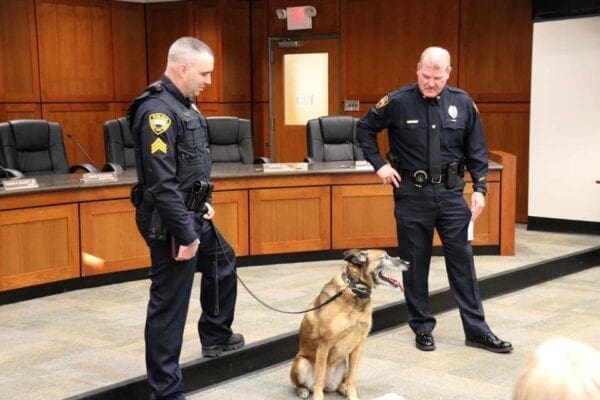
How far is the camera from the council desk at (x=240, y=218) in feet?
15.6

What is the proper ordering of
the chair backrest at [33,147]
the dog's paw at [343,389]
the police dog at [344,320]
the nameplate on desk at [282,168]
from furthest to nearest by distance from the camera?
the chair backrest at [33,147] → the nameplate on desk at [282,168] → the dog's paw at [343,389] → the police dog at [344,320]

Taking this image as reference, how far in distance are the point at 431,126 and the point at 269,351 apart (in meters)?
1.33

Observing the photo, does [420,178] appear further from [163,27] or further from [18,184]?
[163,27]

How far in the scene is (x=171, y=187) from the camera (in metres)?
2.77

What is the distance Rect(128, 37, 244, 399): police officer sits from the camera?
2.76 metres

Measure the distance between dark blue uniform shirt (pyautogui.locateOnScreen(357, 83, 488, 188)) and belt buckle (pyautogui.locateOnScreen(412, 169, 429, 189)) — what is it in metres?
0.02

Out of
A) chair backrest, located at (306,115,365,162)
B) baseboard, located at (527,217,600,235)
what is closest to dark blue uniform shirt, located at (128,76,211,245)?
chair backrest, located at (306,115,365,162)

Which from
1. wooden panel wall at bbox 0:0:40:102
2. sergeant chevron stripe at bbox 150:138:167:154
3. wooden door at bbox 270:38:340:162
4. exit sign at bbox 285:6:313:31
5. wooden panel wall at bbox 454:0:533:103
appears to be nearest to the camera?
sergeant chevron stripe at bbox 150:138:167:154

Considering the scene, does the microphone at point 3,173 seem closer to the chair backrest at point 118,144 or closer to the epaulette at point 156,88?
the chair backrest at point 118,144

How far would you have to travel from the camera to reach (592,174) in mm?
6988

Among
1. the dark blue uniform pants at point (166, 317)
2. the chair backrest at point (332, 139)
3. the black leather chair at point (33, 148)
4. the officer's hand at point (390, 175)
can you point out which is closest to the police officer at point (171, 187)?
the dark blue uniform pants at point (166, 317)

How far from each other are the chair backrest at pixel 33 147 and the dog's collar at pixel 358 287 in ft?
12.3

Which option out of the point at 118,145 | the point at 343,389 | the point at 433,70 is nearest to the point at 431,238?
the point at 433,70

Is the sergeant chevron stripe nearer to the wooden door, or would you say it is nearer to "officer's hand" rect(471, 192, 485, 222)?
"officer's hand" rect(471, 192, 485, 222)
